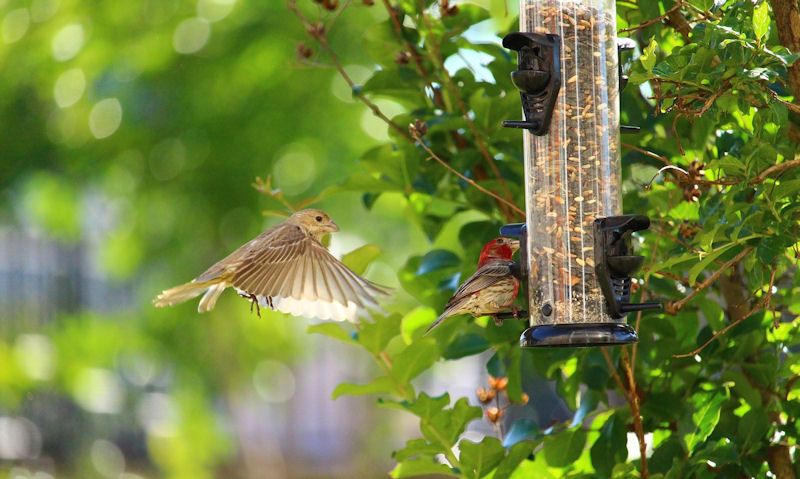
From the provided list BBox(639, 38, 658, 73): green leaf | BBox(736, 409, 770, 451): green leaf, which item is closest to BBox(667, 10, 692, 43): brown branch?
BBox(639, 38, 658, 73): green leaf

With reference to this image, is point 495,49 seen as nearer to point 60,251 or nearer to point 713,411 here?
point 713,411

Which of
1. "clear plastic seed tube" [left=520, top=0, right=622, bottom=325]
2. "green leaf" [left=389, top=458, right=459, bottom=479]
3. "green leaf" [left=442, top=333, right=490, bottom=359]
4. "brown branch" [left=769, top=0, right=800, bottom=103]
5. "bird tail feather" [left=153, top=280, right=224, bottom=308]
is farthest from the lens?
"bird tail feather" [left=153, top=280, right=224, bottom=308]

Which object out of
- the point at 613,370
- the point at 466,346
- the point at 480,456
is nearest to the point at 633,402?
the point at 613,370

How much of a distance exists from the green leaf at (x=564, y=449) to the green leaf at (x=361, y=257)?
2.75 ft

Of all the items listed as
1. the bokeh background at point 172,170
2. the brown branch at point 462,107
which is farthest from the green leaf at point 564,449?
the bokeh background at point 172,170

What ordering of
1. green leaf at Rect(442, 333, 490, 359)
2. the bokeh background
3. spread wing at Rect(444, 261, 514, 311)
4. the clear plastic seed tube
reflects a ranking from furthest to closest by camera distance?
the bokeh background
green leaf at Rect(442, 333, 490, 359)
the clear plastic seed tube
spread wing at Rect(444, 261, 514, 311)

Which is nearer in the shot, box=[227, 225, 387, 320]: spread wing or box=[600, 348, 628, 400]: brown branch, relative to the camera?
box=[600, 348, 628, 400]: brown branch

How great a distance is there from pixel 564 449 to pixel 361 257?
913mm

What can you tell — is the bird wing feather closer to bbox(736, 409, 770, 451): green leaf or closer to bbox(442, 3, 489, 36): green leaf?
bbox(442, 3, 489, 36): green leaf

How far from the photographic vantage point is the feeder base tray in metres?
3.00

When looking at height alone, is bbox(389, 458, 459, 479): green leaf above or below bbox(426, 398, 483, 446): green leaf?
below

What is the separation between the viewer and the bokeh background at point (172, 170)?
26.5ft

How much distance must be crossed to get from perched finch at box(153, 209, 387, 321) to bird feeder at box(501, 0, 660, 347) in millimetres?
536

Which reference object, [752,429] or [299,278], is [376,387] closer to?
[299,278]
